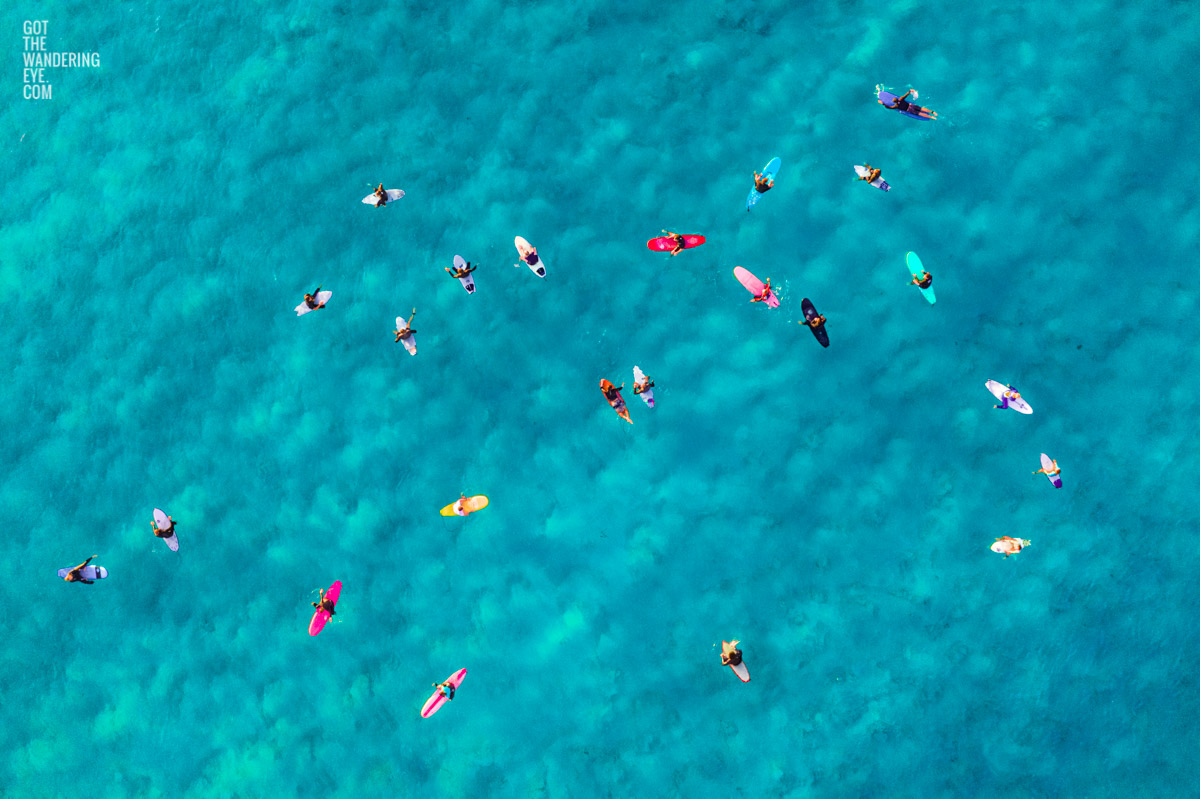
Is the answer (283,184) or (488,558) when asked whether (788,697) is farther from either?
(283,184)

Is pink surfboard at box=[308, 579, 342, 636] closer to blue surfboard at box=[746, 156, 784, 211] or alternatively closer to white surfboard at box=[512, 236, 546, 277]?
white surfboard at box=[512, 236, 546, 277]

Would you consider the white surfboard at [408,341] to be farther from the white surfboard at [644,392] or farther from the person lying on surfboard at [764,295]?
the person lying on surfboard at [764,295]

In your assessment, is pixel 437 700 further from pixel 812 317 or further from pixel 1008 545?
pixel 1008 545

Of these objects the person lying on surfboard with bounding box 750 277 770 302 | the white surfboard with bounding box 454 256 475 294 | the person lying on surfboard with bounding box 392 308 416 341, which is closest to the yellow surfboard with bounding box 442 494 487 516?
the person lying on surfboard with bounding box 392 308 416 341

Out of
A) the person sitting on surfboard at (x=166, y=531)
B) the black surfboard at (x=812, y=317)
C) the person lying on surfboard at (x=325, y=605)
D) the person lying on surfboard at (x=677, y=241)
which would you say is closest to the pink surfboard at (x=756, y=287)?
the black surfboard at (x=812, y=317)

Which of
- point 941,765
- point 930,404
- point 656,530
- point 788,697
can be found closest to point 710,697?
point 788,697

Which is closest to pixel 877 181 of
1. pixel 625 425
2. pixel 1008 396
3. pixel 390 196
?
pixel 1008 396
